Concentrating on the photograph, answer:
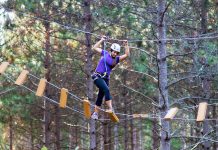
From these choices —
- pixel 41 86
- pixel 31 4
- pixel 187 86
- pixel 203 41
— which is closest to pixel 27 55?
pixel 31 4

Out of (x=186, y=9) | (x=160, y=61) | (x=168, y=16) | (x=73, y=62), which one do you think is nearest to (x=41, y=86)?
(x=160, y=61)

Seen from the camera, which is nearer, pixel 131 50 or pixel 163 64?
pixel 163 64

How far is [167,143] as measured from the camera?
27.8 feet

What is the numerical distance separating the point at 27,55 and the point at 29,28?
847 mm

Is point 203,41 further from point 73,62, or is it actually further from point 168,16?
point 73,62

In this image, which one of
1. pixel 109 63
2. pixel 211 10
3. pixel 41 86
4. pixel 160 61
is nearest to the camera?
pixel 41 86

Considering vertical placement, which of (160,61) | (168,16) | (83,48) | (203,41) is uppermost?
(83,48)

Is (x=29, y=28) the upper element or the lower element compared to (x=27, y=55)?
upper

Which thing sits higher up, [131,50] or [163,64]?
[131,50]

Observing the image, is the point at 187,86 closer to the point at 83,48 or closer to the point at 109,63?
the point at 83,48

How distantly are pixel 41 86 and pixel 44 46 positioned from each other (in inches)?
297

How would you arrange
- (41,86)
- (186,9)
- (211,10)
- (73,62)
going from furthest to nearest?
(73,62)
(211,10)
(186,9)
(41,86)

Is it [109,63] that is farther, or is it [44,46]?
[44,46]

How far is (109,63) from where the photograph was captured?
21.4 ft
